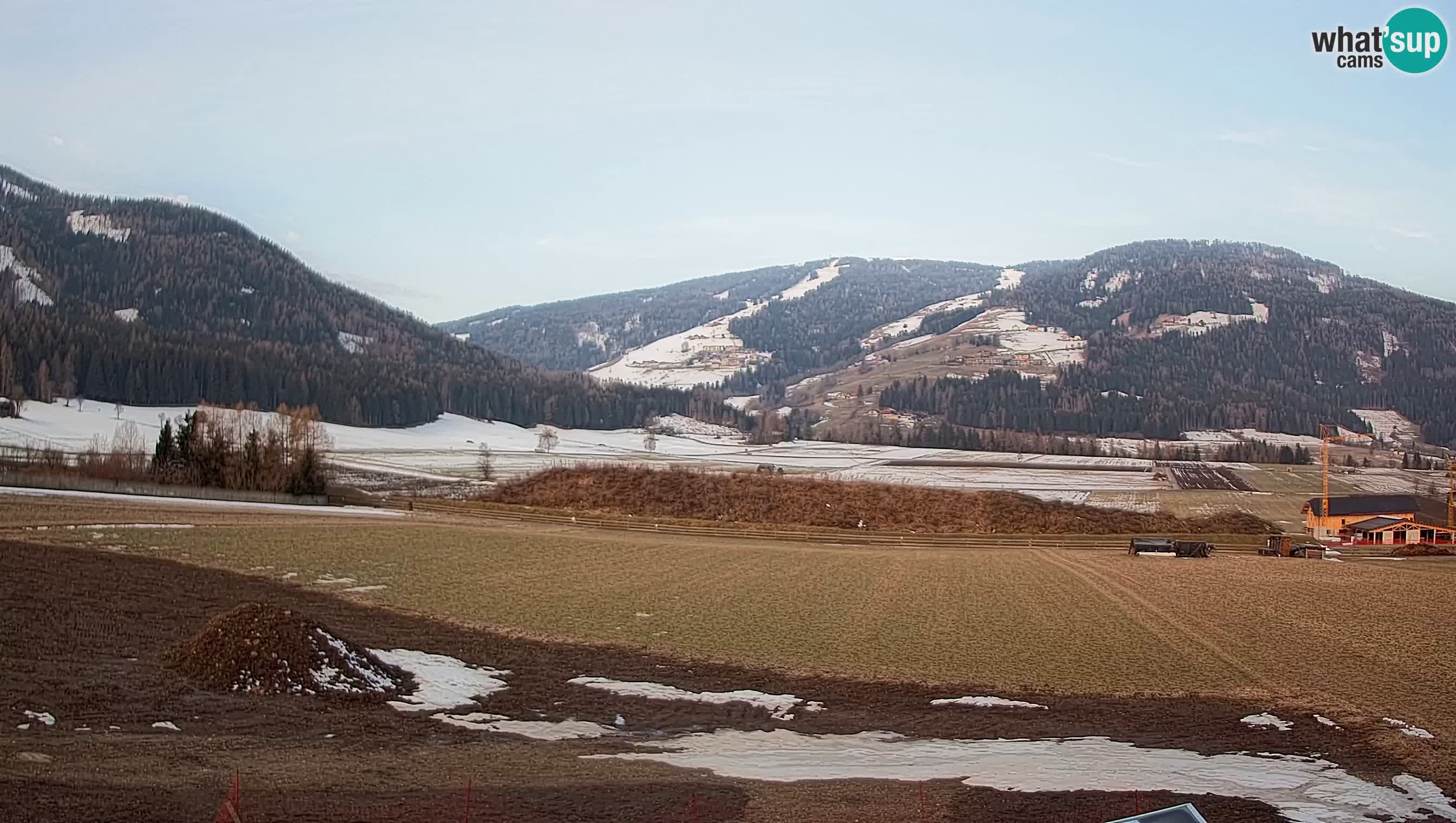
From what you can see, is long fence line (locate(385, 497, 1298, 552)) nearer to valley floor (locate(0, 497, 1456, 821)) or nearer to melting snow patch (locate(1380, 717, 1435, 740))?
valley floor (locate(0, 497, 1456, 821))

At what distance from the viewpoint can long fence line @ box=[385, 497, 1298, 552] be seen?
2520 inches

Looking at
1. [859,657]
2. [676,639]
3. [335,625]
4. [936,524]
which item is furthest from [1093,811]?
[936,524]

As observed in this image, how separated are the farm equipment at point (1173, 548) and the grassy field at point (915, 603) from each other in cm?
261

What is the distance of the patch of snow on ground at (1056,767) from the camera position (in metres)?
15.4

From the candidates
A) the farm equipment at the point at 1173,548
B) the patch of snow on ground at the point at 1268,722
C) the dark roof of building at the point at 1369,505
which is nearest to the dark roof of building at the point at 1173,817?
the patch of snow on ground at the point at 1268,722

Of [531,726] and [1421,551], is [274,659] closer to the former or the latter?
[531,726]

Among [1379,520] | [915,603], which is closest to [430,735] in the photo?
[915,603]

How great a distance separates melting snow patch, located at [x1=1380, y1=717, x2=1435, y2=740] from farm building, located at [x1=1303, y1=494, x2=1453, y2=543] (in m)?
58.4

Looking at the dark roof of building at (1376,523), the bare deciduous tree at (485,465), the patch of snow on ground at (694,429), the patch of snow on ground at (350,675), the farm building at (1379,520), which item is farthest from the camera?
the patch of snow on ground at (694,429)

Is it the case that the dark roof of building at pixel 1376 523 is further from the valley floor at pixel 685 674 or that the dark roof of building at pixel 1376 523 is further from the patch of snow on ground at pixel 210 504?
the patch of snow on ground at pixel 210 504

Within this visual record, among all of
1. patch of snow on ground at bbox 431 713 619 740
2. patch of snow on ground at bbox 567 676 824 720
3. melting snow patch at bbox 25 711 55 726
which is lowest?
patch of snow on ground at bbox 567 676 824 720

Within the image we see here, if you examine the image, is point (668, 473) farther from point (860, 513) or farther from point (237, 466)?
point (237, 466)

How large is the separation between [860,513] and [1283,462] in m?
98.5

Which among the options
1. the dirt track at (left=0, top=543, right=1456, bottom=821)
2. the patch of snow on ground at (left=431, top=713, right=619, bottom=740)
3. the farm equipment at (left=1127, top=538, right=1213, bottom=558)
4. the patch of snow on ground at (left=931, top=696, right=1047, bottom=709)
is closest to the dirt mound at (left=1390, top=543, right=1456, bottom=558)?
the farm equipment at (left=1127, top=538, right=1213, bottom=558)
